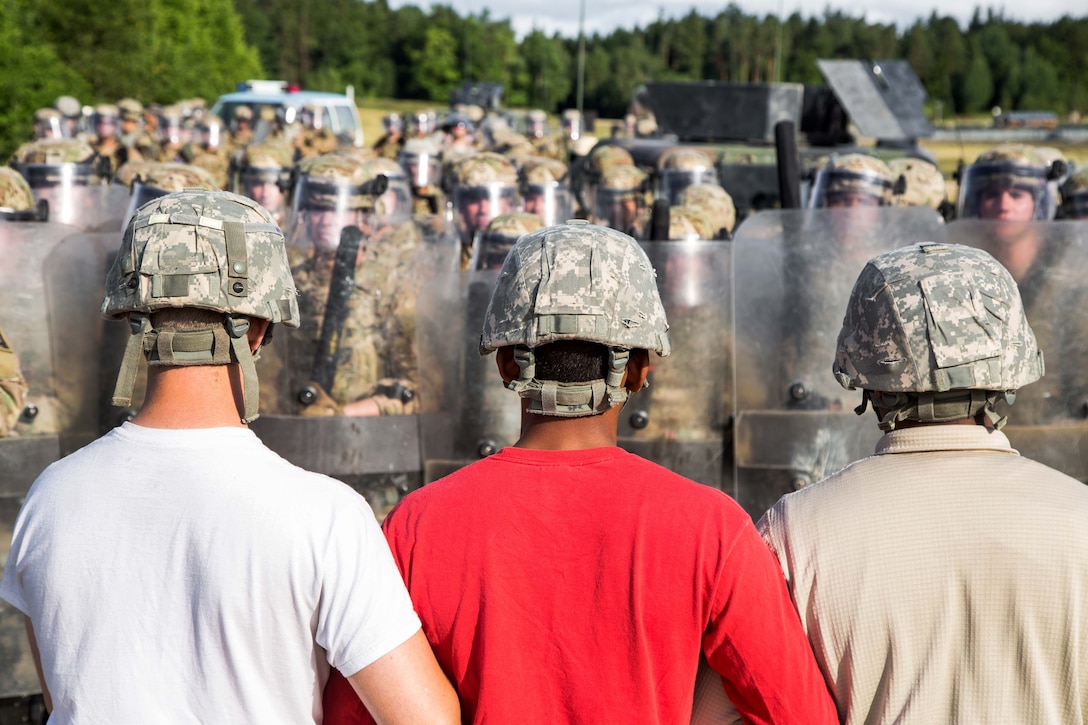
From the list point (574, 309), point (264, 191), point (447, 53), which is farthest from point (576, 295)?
point (447, 53)

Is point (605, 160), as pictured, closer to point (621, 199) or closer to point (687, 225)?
point (621, 199)

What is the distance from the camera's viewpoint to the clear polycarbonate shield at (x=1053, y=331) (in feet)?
14.7

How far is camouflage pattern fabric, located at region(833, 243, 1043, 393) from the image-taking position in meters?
2.11

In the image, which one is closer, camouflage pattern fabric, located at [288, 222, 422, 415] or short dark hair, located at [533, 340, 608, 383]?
short dark hair, located at [533, 340, 608, 383]

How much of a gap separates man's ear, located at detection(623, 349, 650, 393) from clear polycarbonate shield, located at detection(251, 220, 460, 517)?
265 cm

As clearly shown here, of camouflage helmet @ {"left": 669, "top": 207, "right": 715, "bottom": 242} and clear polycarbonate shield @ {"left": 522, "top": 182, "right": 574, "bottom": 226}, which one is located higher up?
clear polycarbonate shield @ {"left": 522, "top": 182, "right": 574, "bottom": 226}

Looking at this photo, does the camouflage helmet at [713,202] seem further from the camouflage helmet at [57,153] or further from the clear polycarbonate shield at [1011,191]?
the camouflage helmet at [57,153]

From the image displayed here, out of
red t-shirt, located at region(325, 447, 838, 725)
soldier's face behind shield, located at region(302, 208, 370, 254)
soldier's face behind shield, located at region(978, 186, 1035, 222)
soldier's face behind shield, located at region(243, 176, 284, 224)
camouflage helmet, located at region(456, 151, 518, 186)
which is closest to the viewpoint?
red t-shirt, located at region(325, 447, 838, 725)

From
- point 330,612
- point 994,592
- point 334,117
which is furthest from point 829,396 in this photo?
point 334,117

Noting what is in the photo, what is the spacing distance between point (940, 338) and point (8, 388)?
309cm

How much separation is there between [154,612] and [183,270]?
52cm

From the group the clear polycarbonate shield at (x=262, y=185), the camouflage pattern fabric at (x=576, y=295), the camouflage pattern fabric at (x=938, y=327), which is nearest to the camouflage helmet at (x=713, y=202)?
the clear polycarbonate shield at (x=262, y=185)

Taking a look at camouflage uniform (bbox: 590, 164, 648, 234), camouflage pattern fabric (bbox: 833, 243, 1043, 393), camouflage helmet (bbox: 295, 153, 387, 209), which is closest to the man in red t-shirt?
camouflage pattern fabric (bbox: 833, 243, 1043, 393)

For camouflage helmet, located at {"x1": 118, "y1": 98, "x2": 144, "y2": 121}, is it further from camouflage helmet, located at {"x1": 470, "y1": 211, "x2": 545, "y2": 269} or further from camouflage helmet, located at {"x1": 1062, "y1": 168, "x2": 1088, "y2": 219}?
camouflage helmet, located at {"x1": 1062, "y1": 168, "x2": 1088, "y2": 219}
